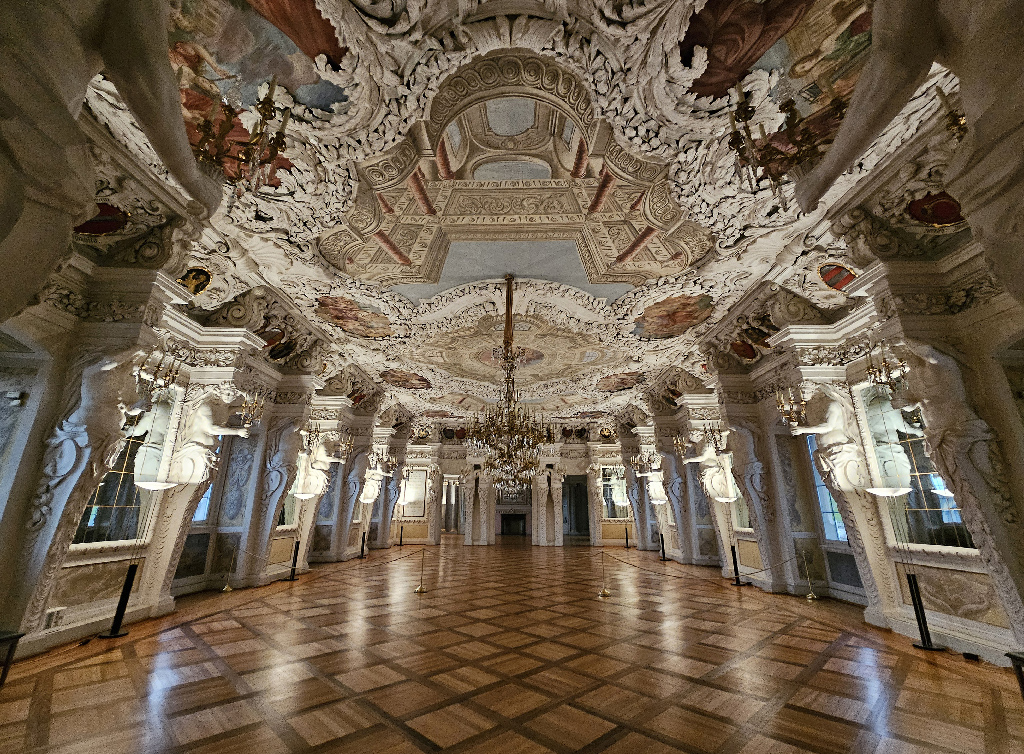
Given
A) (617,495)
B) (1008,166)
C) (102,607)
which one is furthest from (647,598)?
(617,495)

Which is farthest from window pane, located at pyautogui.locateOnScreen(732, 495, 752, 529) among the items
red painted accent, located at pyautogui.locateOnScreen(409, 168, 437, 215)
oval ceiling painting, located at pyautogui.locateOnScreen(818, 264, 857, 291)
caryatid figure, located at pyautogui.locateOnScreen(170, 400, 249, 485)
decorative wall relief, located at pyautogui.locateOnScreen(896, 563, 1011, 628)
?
caryatid figure, located at pyautogui.locateOnScreen(170, 400, 249, 485)

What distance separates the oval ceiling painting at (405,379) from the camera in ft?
33.9

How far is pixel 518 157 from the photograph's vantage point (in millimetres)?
4109

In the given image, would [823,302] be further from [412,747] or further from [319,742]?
[319,742]

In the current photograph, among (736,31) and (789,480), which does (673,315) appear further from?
(736,31)

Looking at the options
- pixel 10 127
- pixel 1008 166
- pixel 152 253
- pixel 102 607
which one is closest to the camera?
pixel 10 127

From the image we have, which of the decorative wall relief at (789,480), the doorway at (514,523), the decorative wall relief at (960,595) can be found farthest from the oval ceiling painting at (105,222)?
the doorway at (514,523)

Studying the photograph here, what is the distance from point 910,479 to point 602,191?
5231 mm

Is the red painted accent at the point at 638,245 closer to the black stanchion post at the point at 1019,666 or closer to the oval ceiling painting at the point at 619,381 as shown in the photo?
the black stanchion post at the point at 1019,666

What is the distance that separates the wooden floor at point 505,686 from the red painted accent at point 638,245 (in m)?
4.41

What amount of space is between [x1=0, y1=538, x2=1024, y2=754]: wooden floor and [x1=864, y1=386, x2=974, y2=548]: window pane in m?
1.32

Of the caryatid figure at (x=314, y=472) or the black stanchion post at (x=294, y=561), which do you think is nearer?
the black stanchion post at (x=294, y=561)

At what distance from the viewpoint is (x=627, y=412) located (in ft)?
45.6

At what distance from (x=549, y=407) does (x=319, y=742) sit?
38.9 feet
